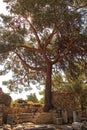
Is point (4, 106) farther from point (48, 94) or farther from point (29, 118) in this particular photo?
point (48, 94)

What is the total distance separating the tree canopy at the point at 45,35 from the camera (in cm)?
1571

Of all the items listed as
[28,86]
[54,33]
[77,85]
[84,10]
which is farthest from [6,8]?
[77,85]

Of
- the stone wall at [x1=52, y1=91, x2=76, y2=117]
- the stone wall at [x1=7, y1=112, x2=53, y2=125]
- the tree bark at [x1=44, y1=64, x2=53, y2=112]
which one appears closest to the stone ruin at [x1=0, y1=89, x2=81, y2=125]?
the stone wall at [x1=7, y1=112, x2=53, y2=125]

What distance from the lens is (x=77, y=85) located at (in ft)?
66.8

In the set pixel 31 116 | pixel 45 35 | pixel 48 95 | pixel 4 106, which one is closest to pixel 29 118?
pixel 31 116

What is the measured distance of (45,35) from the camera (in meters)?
18.3

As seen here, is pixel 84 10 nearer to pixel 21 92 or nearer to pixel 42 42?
pixel 42 42

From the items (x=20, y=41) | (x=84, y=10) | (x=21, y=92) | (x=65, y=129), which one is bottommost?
(x=65, y=129)

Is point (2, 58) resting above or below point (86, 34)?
below

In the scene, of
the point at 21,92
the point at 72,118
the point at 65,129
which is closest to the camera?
the point at 65,129

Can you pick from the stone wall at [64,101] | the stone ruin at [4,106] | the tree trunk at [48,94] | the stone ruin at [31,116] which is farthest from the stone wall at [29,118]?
the stone wall at [64,101]

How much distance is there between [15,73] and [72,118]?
8.34 m

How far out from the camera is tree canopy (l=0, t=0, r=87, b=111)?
1571cm

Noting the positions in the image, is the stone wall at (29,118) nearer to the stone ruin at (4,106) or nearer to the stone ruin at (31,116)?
the stone ruin at (31,116)
